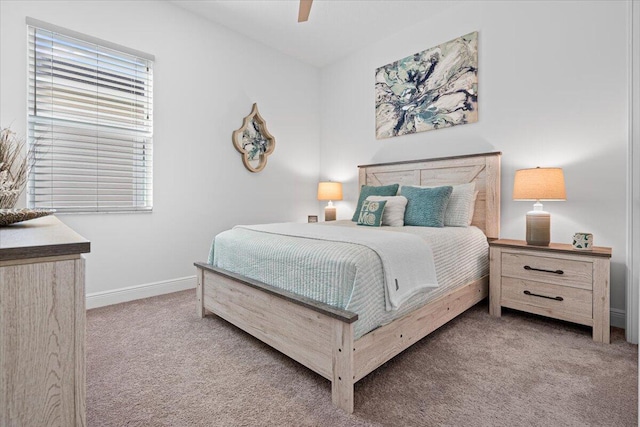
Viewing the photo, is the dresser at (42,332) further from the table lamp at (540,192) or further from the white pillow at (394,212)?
the table lamp at (540,192)

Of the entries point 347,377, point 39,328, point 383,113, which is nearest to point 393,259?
point 347,377

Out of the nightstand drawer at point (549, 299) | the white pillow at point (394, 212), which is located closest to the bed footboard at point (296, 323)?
the white pillow at point (394, 212)

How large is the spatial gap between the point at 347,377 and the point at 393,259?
63 centimetres

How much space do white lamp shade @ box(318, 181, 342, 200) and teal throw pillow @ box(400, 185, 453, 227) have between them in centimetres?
135

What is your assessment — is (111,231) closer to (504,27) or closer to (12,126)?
(12,126)

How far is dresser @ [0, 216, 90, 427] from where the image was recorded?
27.9 inches

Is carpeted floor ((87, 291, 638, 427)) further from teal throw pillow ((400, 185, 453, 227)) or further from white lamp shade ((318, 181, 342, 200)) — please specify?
white lamp shade ((318, 181, 342, 200))

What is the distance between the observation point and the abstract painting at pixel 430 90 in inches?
121

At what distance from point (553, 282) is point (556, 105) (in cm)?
149

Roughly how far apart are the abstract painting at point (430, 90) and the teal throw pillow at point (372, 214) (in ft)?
3.96

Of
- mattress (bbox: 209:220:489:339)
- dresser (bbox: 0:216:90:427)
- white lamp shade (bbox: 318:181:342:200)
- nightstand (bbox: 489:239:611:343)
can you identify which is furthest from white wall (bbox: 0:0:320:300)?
nightstand (bbox: 489:239:611:343)

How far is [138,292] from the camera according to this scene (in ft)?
9.55

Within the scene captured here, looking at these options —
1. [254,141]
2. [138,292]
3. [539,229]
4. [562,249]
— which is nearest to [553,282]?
[562,249]

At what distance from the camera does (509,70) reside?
2.85 m
